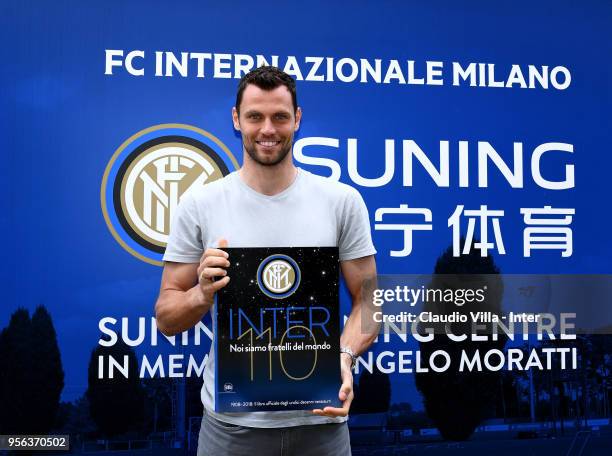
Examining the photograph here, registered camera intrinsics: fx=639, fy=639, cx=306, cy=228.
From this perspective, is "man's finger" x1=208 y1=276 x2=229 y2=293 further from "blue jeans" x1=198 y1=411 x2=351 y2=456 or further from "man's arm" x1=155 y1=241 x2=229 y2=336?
"blue jeans" x1=198 y1=411 x2=351 y2=456

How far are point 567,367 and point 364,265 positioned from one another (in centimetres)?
83

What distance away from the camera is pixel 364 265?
1759 mm

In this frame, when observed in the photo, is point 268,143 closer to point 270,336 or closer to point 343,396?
point 270,336

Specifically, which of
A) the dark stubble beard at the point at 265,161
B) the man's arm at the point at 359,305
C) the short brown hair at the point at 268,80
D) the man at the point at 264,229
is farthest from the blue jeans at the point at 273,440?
the short brown hair at the point at 268,80

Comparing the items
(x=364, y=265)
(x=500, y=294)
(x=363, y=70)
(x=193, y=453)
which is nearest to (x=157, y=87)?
(x=363, y=70)

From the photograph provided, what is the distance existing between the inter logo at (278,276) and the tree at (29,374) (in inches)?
30.2

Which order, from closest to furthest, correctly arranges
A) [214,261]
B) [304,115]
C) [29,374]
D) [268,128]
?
[214,261]
[268,128]
[29,374]
[304,115]

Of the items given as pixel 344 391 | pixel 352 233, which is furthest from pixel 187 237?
pixel 344 391

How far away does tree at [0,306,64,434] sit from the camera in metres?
1.85

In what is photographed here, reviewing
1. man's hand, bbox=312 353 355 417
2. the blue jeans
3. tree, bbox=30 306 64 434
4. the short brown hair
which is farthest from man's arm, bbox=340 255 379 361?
tree, bbox=30 306 64 434

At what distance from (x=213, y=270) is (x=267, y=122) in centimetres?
40

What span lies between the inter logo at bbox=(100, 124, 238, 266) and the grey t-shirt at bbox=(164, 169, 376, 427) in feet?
0.92

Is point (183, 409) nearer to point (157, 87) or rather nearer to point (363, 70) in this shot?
point (157, 87)

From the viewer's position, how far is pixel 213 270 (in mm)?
1440
